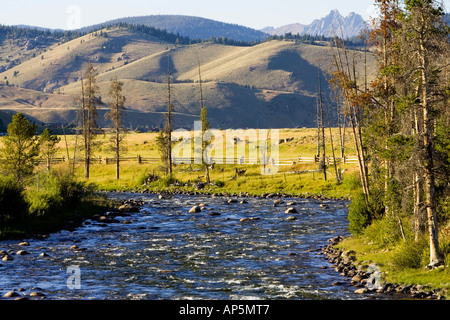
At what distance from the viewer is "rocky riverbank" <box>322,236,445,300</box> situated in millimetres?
19484

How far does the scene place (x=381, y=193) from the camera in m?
28.7

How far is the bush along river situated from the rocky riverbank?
36cm

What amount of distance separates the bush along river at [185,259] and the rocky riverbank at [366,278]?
360 millimetres

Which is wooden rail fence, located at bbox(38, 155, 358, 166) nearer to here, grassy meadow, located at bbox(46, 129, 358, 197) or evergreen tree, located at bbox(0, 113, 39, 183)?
grassy meadow, located at bbox(46, 129, 358, 197)

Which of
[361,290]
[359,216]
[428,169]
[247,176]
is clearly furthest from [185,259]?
[247,176]

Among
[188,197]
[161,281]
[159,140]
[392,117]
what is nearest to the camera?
[161,281]

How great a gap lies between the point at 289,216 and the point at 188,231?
8345mm

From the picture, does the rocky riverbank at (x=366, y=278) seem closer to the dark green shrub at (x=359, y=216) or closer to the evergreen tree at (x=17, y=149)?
the dark green shrub at (x=359, y=216)

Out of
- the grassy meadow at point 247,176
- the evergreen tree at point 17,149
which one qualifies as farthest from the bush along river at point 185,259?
the grassy meadow at point 247,176

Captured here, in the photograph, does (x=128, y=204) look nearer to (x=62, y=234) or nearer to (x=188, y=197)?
(x=188, y=197)

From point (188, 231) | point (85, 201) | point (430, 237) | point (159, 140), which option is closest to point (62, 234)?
point (188, 231)

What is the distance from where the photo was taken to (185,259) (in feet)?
89.8

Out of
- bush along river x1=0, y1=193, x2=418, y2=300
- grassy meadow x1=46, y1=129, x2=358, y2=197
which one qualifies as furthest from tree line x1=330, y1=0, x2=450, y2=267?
grassy meadow x1=46, y1=129, x2=358, y2=197

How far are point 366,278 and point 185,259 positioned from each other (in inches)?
345
